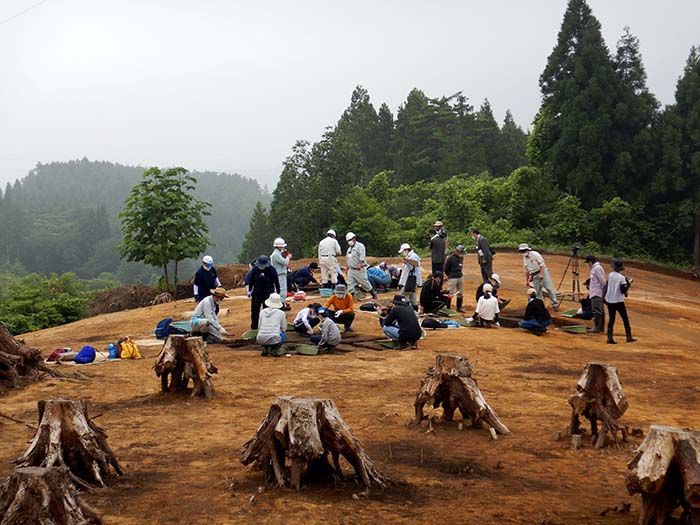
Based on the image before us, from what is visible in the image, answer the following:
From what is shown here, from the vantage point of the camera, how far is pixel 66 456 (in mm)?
6008

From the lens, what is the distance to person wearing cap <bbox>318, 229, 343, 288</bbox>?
18609mm

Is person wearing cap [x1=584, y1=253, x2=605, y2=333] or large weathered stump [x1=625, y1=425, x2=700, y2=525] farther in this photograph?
person wearing cap [x1=584, y1=253, x2=605, y2=333]

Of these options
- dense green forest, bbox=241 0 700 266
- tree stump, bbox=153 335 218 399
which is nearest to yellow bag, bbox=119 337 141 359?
tree stump, bbox=153 335 218 399

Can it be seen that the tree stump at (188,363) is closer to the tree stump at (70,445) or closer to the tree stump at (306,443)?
the tree stump at (70,445)

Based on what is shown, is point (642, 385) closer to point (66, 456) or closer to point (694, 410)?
point (694, 410)

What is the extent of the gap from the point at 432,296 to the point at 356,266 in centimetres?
236

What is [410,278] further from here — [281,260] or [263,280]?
[263,280]

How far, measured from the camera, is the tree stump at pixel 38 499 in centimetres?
466

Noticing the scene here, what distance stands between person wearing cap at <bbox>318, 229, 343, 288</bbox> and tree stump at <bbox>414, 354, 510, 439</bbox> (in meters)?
10.5

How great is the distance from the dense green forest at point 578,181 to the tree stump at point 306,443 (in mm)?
32341

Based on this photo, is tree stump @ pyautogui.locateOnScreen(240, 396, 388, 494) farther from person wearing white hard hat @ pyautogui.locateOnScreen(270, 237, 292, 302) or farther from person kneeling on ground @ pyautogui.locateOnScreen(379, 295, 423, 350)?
person wearing white hard hat @ pyautogui.locateOnScreen(270, 237, 292, 302)

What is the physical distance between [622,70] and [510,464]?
38040 mm

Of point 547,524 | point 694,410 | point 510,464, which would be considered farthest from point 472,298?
point 547,524

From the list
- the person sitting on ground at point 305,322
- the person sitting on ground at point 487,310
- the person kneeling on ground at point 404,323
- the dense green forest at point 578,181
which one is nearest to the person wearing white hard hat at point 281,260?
the person sitting on ground at point 305,322
